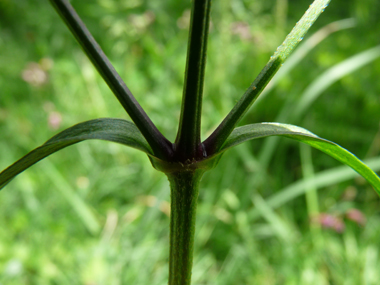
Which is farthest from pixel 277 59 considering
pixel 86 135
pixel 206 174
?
pixel 206 174

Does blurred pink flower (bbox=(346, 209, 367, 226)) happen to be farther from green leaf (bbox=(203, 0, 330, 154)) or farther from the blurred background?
green leaf (bbox=(203, 0, 330, 154))

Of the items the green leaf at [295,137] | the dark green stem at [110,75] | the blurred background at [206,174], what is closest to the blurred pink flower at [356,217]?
the blurred background at [206,174]

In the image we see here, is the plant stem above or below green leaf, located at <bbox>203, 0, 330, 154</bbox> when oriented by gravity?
below

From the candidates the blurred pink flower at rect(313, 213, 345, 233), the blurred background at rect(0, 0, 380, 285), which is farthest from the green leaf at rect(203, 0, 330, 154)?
the blurred pink flower at rect(313, 213, 345, 233)

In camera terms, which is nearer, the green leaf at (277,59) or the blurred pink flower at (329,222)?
the green leaf at (277,59)

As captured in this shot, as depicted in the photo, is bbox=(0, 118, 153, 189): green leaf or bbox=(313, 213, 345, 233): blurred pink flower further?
bbox=(313, 213, 345, 233): blurred pink flower

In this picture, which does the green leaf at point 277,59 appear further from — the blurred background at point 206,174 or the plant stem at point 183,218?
the blurred background at point 206,174
